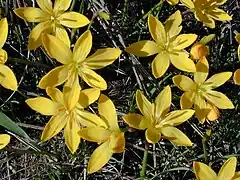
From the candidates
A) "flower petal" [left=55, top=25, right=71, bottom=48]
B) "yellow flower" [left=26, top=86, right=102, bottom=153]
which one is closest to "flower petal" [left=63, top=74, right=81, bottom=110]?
"yellow flower" [left=26, top=86, right=102, bottom=153]

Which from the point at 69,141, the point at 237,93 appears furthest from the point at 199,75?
the point at 69,141

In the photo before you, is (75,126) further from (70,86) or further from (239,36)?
(239,36)

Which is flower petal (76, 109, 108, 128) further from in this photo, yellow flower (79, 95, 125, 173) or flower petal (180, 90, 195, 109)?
flower petal (180, 90, 195, 109)

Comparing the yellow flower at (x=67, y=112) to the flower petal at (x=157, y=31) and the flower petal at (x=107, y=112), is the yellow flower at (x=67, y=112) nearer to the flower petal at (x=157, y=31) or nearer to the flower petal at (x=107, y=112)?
the flower petal at (x=107, y=112)

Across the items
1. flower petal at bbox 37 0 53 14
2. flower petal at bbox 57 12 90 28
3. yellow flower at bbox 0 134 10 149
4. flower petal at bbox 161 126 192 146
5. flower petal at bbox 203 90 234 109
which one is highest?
flower petal at bbox 37 0 53 14

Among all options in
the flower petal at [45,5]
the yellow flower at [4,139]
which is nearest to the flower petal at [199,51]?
the flower petal at [45,5]

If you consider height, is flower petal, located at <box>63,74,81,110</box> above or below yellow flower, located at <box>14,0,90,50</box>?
below
